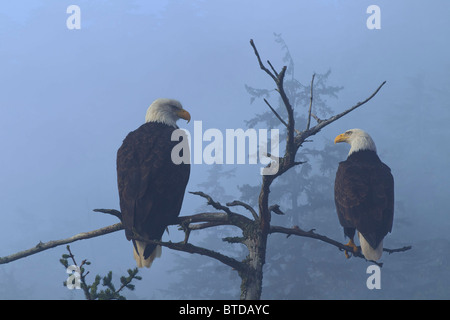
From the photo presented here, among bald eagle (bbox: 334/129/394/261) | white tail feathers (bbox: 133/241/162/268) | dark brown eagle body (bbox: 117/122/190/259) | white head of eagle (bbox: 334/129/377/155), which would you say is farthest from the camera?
white head of eagle (bbox: 334/129/377/155)

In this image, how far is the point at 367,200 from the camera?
5062 millimetres

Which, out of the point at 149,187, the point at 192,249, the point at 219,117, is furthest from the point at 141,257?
the point at 219,117

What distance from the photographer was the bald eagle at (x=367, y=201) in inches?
194

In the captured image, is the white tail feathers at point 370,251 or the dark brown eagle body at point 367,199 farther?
the dark brown eagle body at point 367,199

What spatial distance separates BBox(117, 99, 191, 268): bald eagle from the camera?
4.03 m

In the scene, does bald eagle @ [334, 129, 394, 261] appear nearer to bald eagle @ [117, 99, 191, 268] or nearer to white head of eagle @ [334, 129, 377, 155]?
white head of eagle @ [334, 129, 377, 155]

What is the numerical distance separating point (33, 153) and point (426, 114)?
92.4 meters

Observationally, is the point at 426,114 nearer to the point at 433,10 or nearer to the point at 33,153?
the point at 433,10

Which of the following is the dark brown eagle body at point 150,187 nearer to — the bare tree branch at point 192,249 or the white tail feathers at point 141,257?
the white tail feathers at point 141,257

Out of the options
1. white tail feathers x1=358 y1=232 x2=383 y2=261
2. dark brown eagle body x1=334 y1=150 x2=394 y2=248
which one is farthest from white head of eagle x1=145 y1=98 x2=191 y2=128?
white tail feathers x1=358 y1=232 x2=383 y2=261

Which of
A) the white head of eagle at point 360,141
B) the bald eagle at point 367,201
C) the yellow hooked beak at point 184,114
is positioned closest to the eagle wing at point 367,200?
the bald eagle at point 367,201

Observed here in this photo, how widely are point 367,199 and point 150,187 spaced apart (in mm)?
2456

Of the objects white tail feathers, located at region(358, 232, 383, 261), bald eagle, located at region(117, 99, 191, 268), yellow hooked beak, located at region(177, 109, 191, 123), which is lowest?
white tail feathers, located at region(358, 232, 383, 261)

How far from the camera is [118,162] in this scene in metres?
4.44
